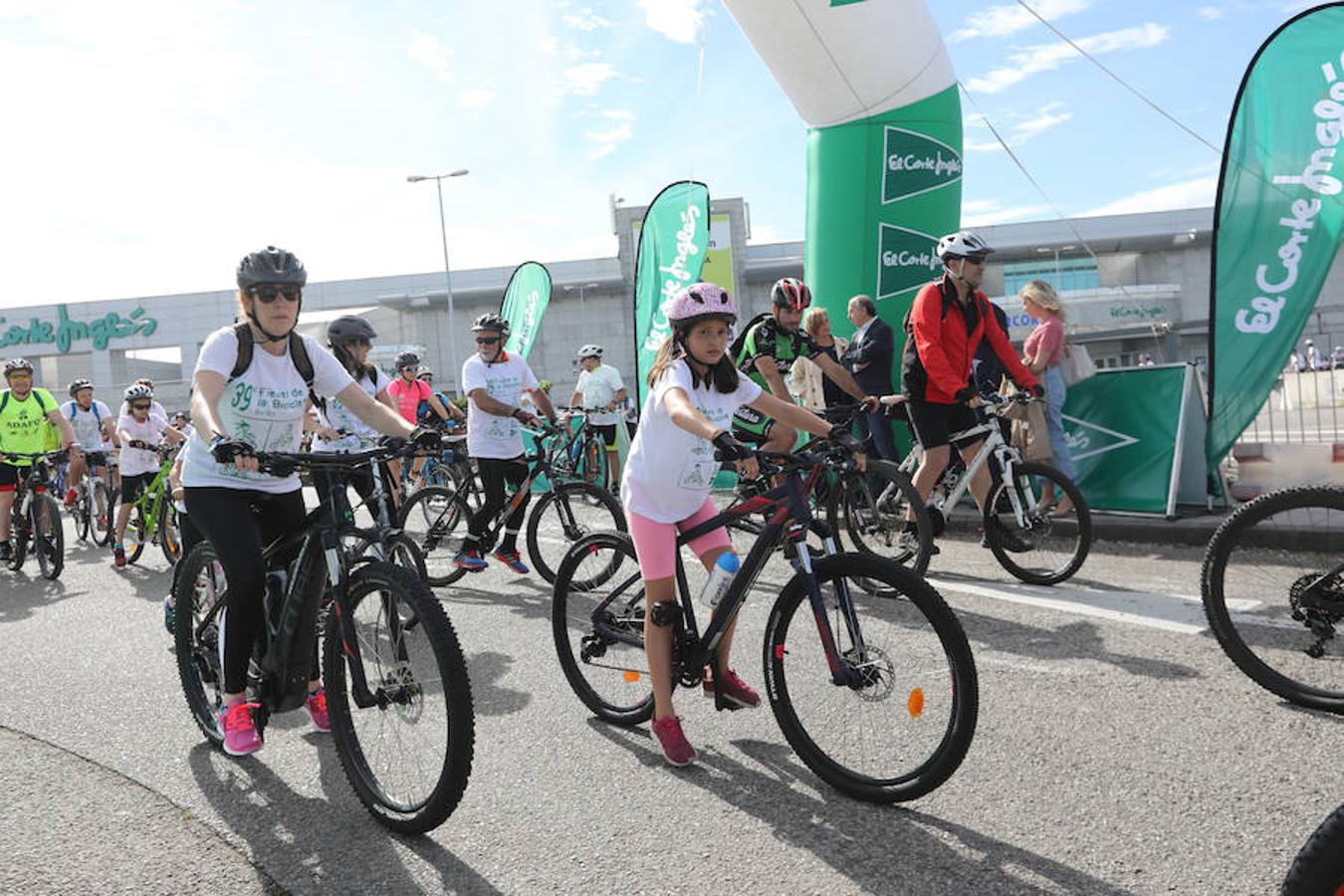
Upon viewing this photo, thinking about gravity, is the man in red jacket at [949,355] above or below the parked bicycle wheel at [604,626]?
above

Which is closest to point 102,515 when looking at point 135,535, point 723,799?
point 135,535

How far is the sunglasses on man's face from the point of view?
11.9 ft

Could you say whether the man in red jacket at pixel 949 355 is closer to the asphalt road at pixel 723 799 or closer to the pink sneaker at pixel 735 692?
the asphalt road at pixel 723 799

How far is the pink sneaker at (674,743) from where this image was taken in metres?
3.60

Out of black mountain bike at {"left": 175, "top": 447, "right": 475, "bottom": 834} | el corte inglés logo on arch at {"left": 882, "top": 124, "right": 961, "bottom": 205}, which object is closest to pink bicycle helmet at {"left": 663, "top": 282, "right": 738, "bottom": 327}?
black mountain bike at {"left": 175, "top": 447, "right": 475, "bottom": 834}

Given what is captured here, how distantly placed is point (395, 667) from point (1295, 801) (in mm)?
2880

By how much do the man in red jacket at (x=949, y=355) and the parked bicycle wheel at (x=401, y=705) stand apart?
4.23 metres

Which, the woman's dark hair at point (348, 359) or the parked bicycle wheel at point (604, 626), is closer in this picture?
the parked bicycle wheel at point (604, 626)

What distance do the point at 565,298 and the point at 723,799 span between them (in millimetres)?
56669

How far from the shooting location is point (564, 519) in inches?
274

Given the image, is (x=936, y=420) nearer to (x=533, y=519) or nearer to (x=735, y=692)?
(x=533, y=519)

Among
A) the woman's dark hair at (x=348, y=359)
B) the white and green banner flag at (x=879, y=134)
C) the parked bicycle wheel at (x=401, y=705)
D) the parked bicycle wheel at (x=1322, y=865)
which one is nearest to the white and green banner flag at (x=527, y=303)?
the white and green banner flag at (x=879, y=134)

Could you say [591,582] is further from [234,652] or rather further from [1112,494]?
[1112,494]

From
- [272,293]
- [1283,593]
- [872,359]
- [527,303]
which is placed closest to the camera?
[272,293]
